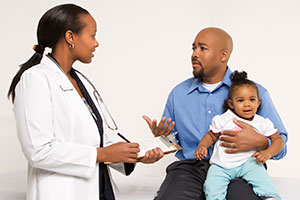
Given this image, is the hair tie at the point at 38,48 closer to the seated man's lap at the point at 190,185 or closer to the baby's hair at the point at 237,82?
the seated man's lap at the point at 190,185

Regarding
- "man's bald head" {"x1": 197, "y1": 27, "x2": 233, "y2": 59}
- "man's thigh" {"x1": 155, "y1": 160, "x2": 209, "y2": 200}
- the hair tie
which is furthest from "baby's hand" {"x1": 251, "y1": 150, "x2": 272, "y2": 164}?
the hair tie

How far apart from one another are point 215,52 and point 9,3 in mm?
2307

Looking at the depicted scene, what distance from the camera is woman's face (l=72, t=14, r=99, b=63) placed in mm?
2400

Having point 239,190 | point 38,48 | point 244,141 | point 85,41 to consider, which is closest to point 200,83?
point 244,141

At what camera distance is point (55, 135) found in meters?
2.25

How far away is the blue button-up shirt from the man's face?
0.36 feet

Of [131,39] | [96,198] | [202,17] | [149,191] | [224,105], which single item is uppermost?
[202,17]

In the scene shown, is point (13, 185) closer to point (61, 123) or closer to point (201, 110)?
point (61, 123)

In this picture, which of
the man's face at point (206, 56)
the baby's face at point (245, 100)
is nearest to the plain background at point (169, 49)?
the man's face at point (206, 56)

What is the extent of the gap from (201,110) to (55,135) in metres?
1.13

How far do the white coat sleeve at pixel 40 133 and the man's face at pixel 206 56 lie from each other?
110 cm

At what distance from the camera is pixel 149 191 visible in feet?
9.91

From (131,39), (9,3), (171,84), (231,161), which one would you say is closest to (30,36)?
Answer: (9,3)

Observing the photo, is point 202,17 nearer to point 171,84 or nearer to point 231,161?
point 171,84
